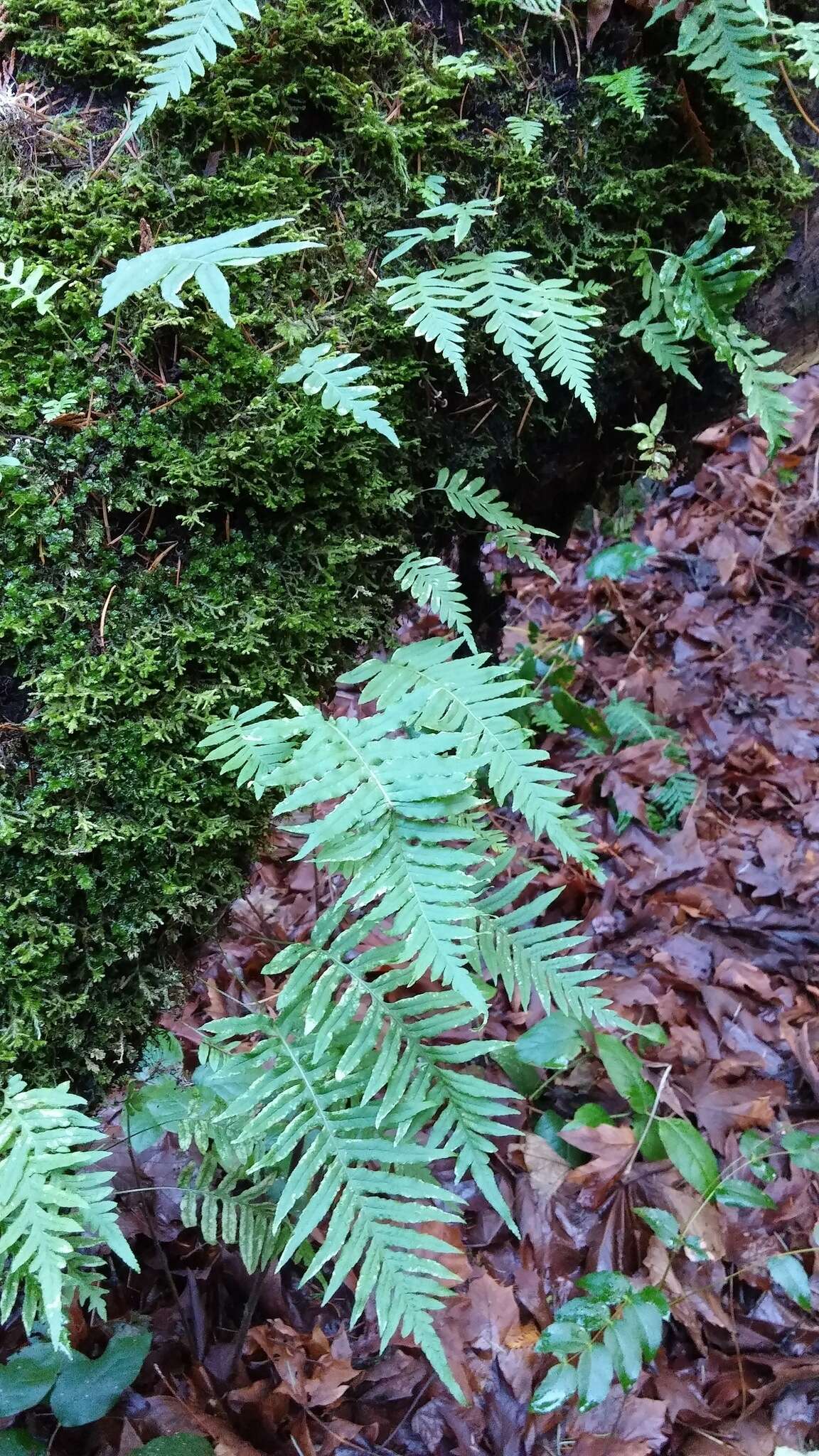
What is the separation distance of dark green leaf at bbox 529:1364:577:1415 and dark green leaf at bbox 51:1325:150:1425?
2.77ft

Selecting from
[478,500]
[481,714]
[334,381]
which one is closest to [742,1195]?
[481,714]

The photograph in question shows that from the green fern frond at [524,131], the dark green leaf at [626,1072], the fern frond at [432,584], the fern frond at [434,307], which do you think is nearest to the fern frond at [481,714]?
the fern frond at [432,584]

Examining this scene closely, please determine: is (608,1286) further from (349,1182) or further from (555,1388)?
(349,1182)

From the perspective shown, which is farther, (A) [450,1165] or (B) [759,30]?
(A) [450,1165]

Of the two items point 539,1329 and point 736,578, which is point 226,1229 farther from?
point 736,578

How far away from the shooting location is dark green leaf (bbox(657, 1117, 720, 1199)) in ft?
7.38

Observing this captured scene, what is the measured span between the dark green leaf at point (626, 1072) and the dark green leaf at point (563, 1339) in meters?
0.65

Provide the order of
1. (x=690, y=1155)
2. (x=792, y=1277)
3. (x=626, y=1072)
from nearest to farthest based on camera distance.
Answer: (x=792, y=1277)
(x=690, y=1155)
(x=626, y=1072)

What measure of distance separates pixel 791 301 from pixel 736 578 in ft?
7.97

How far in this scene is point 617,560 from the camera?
4.68 m

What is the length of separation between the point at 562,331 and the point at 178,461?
3.29 feet

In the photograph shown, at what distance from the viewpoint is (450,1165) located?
2.58 meters

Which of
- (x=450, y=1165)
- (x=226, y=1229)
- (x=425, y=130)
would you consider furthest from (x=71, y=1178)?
(x=425, y=130)

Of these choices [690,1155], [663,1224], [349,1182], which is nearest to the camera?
[349,1182]
